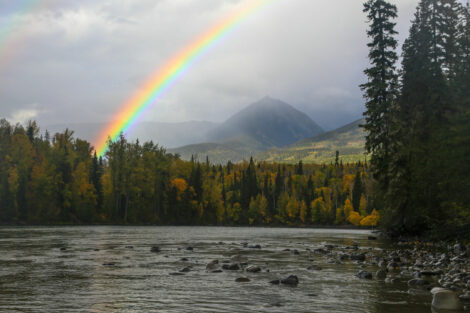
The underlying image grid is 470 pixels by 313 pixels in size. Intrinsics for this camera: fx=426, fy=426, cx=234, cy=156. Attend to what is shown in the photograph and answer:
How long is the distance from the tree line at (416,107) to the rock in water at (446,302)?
22.4m

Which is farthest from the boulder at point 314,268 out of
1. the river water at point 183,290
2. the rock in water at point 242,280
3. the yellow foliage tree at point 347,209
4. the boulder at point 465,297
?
the yellow foliage tree at point 347,209

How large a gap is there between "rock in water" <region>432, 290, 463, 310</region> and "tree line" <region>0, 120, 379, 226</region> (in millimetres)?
88467

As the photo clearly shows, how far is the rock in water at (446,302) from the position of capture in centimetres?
1314

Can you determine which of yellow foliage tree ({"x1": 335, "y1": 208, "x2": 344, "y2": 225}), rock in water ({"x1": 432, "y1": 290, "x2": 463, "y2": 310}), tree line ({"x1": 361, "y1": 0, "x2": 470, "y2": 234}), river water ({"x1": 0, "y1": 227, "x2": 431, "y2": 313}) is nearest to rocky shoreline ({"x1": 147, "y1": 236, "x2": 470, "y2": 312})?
rock in water ({"x1": 432, "y1": 290, "x2": 463, "y2": 310})

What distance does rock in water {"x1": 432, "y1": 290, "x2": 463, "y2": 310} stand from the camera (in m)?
13.1

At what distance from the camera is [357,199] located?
164125 mm

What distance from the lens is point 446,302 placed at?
13234 millimetres

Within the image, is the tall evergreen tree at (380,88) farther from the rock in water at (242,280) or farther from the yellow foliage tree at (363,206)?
the yellow foliage tree at (363,206)

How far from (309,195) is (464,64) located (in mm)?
142067

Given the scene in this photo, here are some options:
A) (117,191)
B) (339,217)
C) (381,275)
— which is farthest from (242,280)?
(339,217)

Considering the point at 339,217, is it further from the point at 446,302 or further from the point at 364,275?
the point at 446,302

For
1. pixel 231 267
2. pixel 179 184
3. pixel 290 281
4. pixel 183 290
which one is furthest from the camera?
pixel 179 184

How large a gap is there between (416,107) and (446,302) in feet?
114

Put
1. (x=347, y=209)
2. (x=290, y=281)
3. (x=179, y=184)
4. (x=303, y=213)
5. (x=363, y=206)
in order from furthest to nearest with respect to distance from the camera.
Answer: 1. (x=303, y=213)
2. (x=347, y=209)
3. (x=363, y=206)
4. (x=179, y=184)
5. (x=290, y=281)
